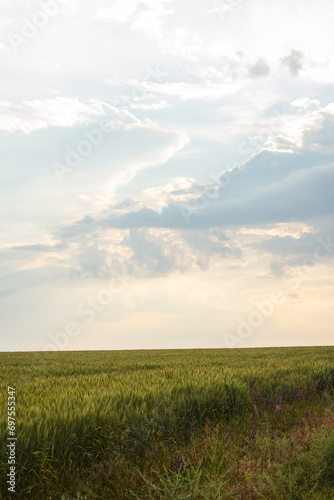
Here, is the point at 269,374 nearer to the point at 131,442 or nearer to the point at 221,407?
the point at 221,407

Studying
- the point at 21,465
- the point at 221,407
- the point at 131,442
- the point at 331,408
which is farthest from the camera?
the point at 331,408

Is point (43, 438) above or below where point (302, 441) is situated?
above

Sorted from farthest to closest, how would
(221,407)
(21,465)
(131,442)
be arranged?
(221,407), (131,442), (21,465)

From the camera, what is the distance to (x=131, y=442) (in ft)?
18.5

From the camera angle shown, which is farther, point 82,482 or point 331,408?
point 331,408

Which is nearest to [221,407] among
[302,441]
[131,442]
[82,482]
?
[302,441]

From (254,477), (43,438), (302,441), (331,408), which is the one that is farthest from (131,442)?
(331,408)

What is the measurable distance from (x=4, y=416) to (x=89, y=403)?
1.22 m

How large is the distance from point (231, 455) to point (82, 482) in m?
2.16

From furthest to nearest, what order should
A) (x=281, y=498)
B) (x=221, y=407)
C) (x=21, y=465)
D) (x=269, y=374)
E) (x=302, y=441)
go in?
(x=269, y=374)
(x=221, y=407)
(x=302, y=441)
(x=21, y=465)
(x=281, y=498)

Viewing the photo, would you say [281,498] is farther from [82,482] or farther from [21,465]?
[21,465]

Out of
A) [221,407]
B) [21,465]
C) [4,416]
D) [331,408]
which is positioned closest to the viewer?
[21,465]

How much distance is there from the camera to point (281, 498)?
167 inches

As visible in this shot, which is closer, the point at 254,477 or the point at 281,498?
the point at 281,498
